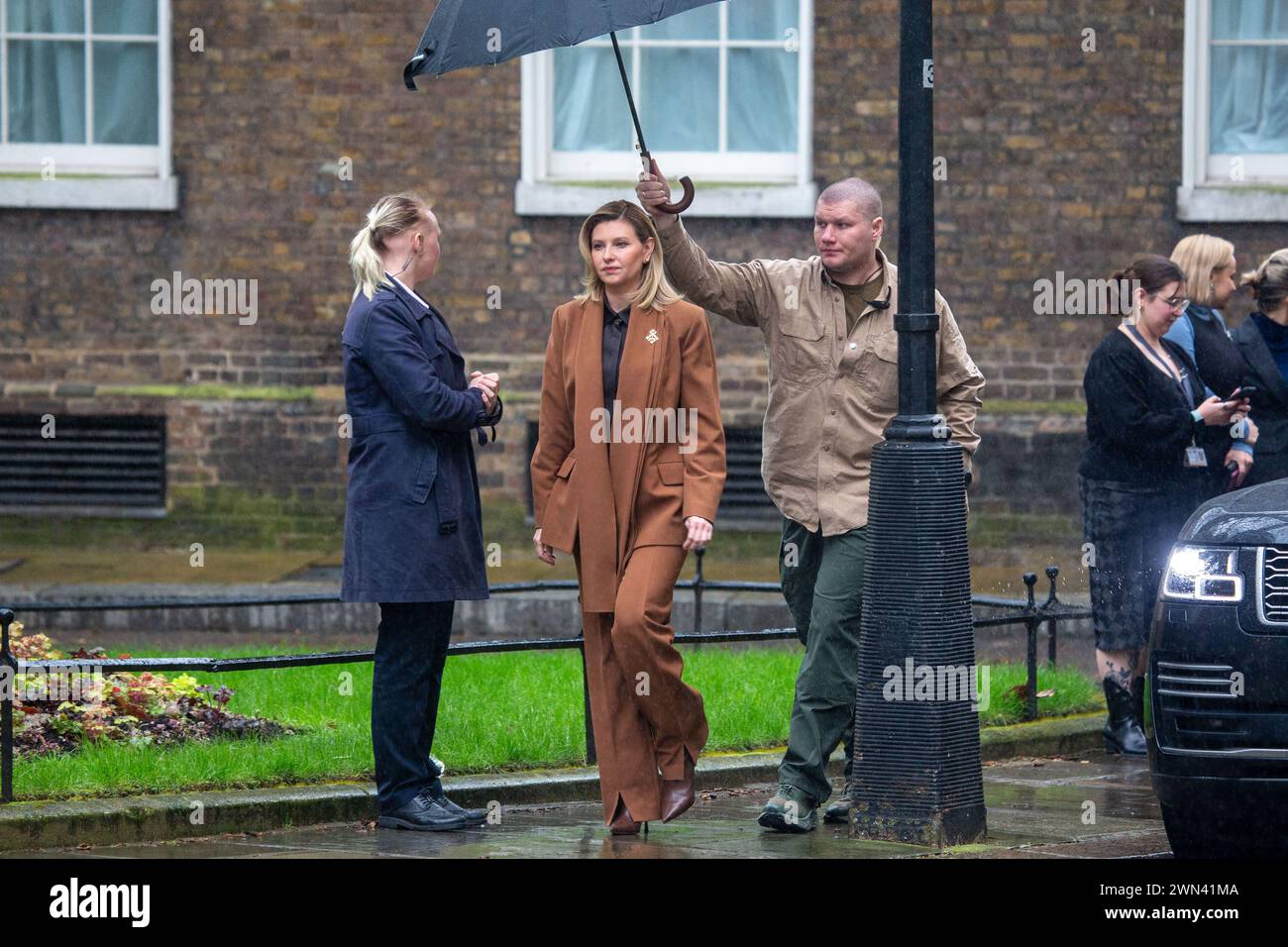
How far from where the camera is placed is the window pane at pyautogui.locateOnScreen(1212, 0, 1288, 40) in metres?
14.0

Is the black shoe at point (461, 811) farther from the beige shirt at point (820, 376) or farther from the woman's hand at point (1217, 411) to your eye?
the woman's hand at point (1217, 411)

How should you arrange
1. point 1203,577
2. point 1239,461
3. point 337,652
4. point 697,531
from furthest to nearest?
point 1239,461, point 337,652, point 697,531, point 1203,577

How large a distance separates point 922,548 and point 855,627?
50cm

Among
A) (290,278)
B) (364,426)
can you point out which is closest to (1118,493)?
(364,426)

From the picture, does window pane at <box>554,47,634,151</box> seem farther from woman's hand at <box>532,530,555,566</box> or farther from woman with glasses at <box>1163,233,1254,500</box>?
woman's hand at <box>532,530,555,566</box>

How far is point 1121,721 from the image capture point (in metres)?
8.92

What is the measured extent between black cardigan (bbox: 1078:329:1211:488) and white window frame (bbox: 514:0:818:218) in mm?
4977

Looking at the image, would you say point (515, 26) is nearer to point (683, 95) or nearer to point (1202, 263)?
point (1202, 263)

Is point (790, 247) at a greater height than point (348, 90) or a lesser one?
lesser

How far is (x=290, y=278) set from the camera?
45.4 ft

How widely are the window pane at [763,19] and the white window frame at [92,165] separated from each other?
3830mm

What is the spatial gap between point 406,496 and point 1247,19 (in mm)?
9202

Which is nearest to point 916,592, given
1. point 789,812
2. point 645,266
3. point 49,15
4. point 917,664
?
point 917,664

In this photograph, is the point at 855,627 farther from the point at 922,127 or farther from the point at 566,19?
the point at 566,19
